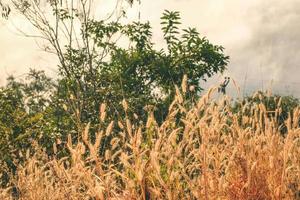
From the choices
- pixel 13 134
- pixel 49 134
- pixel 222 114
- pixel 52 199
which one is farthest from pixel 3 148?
pixel 222 114

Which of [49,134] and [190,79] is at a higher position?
[190,79]

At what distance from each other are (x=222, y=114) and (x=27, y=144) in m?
4.95

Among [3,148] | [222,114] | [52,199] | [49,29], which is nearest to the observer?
[222,114]

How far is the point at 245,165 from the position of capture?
263cm

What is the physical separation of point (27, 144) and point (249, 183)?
5412 millimetres

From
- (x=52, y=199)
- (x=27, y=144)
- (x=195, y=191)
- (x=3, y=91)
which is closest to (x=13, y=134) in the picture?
(x=27, y=144)

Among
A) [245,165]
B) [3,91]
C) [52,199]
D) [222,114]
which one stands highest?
[3,91]

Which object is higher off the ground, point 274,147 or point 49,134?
point 49,134

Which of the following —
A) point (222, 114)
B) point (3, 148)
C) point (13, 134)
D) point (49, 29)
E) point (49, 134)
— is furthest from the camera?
point (49, 29)

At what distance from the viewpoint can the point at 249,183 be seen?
2.48 m

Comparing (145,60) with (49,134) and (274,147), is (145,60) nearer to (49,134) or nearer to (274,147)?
(49,134)

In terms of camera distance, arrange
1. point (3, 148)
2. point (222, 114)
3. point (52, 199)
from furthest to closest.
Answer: point (3, 148)
point (52, 199)
point (222, 114)

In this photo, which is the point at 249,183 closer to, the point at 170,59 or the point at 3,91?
the point at 3,91

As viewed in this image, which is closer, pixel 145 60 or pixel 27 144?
pixel 27 144
